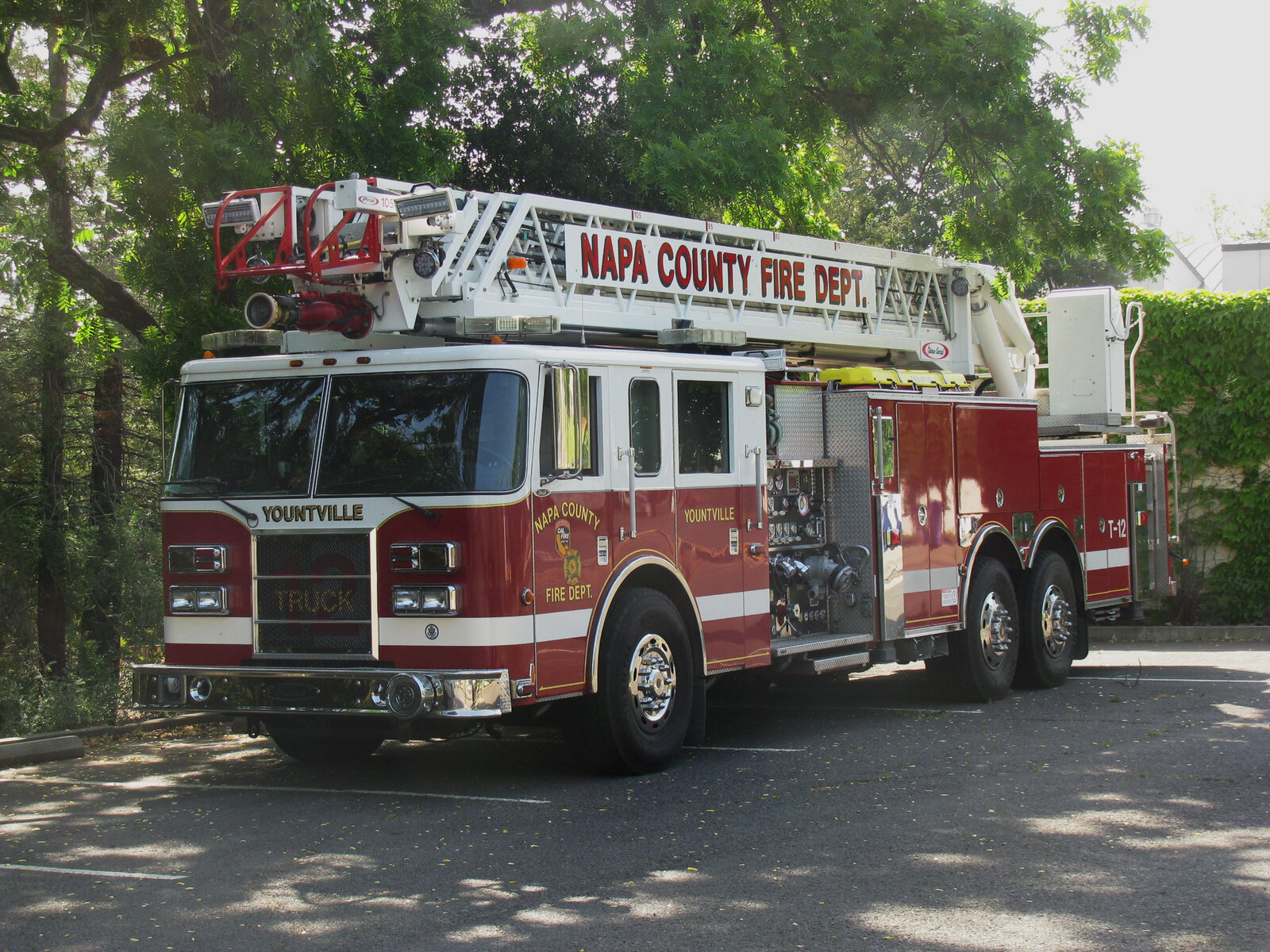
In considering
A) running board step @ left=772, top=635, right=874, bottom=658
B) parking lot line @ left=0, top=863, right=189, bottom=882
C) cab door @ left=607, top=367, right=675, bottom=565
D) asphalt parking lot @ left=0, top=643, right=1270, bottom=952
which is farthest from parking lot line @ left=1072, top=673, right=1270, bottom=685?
parking lot line @ left=0, top=863, right=189, bottom=882

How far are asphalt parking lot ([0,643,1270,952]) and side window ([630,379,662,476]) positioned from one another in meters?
1.92

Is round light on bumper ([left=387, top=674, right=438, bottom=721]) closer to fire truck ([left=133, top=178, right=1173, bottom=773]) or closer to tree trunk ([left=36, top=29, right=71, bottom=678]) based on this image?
fire truck ([left=133, top=178, right=1173, bottom=773])

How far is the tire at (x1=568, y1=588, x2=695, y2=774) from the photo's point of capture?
8484mm

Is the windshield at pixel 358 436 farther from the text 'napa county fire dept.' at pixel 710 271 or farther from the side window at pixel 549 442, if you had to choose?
the text 'napa county fire dept.' at pixel 710 271

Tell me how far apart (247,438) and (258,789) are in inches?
83.7

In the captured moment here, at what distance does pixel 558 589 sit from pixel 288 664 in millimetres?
1601

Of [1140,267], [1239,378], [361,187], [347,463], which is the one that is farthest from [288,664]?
[1239,378]

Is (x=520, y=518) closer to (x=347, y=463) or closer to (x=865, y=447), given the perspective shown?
(x=347, y=463)

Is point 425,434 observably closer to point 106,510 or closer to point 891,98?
point 106,510

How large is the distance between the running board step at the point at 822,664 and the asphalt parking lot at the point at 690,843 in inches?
19.5

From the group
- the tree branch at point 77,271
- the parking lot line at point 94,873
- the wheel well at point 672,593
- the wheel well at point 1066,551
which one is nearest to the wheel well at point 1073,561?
the wheel well at point 1066,551

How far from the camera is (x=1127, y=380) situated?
18.9m

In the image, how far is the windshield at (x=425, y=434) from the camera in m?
7.90

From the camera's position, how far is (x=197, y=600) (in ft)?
28.0
